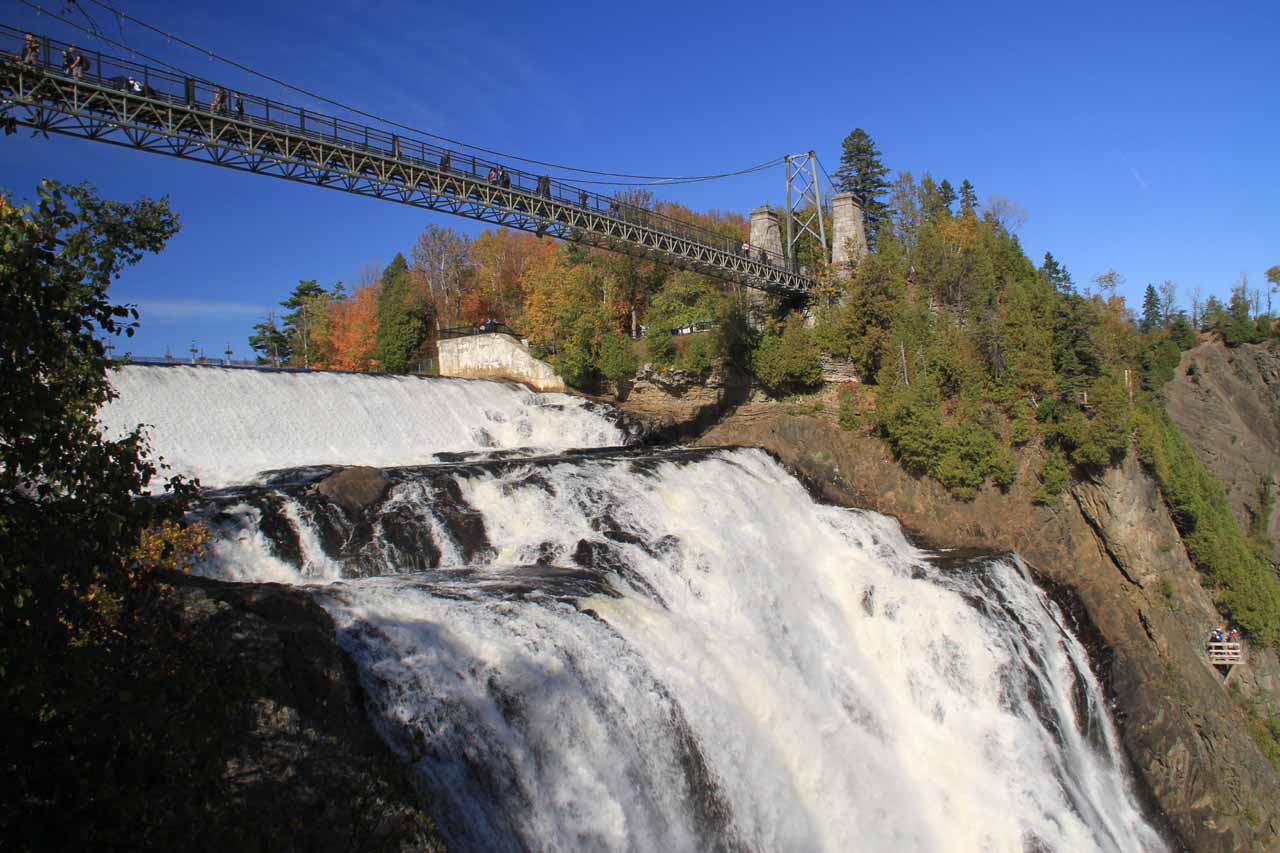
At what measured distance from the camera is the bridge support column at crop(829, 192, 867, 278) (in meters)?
35.3

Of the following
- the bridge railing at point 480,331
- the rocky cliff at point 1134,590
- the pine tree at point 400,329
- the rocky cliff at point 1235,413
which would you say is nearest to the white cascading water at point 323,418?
the bridge railing at point 480,331

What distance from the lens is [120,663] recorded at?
5.16 meters

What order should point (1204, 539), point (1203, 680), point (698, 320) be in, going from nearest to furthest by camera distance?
point (1203, 680) < point (1204, 539) < point (698, 320)

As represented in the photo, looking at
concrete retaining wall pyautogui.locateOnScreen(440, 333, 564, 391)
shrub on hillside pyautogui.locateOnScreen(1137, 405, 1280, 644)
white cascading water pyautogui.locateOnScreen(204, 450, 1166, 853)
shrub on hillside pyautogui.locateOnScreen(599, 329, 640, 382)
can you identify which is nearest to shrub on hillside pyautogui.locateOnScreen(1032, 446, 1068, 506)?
shrub on hillside pyautogui.locateOnScreen(1137, 405, 1280, 644)

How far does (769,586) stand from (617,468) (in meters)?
4.31

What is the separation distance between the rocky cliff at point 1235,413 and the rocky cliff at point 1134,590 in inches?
780

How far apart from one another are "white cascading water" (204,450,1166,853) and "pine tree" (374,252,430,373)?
1046 inches

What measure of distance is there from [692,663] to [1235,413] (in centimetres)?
5623

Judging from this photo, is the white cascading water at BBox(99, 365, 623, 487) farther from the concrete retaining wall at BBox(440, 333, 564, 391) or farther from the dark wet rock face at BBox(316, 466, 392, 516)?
the dark wet rock face at BBox(316, 466, 392, 516)

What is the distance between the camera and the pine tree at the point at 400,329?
145 feet

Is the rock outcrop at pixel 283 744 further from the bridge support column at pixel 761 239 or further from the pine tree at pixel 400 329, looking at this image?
the pine tree at pixel 400 329

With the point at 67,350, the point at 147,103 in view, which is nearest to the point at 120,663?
the point at 67,350

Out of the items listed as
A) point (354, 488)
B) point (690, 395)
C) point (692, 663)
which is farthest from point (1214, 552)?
point (354, 488)

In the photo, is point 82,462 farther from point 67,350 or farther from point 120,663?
point 120,663
